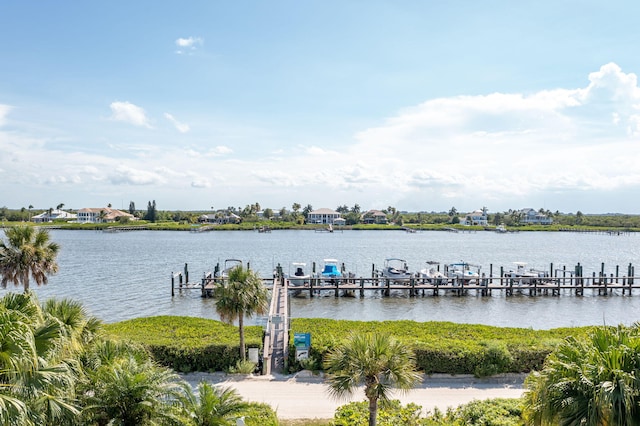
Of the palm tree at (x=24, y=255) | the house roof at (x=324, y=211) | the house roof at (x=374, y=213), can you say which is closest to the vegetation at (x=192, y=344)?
the palm tree at (x=24, y=255)

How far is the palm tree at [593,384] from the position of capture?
5.99 m

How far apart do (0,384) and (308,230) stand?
463 feet

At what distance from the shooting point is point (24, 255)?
19.0m

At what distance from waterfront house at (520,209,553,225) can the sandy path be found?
6535 inches

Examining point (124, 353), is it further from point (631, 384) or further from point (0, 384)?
point (631, 384)

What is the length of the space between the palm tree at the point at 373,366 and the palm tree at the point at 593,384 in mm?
3293

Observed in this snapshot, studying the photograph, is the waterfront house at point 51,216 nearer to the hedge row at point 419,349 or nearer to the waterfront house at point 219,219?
the waterfront house at point 219,219

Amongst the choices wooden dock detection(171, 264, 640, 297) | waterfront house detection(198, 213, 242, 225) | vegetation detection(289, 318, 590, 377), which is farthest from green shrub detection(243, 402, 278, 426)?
waterfront house detection(198, 213, 242, 225)

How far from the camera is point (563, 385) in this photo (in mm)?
6660

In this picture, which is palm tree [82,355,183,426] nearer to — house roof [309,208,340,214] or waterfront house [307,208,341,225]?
waterfront house [307,208,341,225]

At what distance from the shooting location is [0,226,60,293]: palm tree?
18.9m

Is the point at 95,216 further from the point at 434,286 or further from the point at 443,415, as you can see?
the point at 443,415

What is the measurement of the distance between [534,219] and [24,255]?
176m

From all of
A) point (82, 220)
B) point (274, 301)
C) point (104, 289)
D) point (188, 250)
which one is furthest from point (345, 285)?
point (82, 220)
